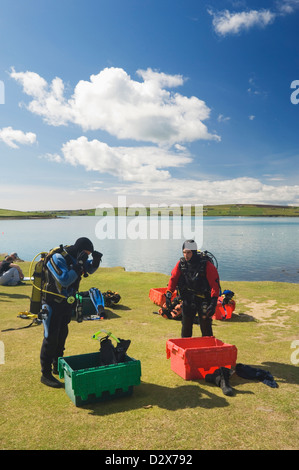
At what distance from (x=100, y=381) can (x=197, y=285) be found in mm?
3176

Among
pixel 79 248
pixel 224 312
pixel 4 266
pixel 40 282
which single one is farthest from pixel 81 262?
pixel 4 266

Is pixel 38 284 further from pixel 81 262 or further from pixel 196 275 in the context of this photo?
pixel 196 275

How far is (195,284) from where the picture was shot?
7625 millimetres

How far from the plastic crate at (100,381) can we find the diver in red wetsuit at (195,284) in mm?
2239

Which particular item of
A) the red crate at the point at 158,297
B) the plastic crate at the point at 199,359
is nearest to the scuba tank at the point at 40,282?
the plastic crate at the point at 199,359

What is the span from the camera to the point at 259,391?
20.2 feet

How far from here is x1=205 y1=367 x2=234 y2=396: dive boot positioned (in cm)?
603

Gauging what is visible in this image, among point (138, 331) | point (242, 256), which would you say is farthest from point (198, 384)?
point (242, 256)

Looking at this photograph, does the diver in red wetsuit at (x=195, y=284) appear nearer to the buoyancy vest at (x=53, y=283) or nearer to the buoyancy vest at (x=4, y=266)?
the buoyancy vest at (x=53, y=283)

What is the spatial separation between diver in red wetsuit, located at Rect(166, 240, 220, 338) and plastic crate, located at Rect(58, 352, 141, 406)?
2239 mm

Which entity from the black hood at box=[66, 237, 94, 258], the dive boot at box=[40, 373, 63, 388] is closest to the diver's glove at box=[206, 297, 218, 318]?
the black hood at box=[66, 237, 94, 258]

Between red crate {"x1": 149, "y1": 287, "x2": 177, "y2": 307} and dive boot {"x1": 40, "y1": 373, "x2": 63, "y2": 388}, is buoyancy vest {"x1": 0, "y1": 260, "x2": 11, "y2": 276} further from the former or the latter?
dive boot {"x1": 40, "y1": 373, "x2": 63, "y2": 388}
